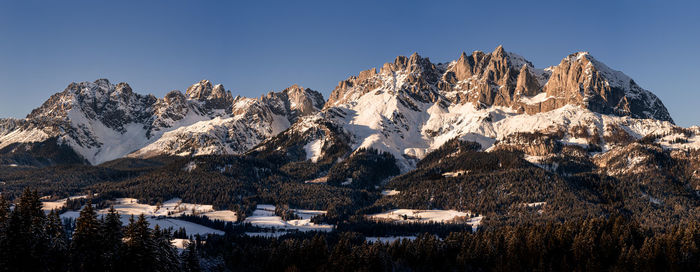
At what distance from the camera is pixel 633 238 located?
189250 millimetres

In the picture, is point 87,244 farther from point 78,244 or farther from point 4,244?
point 4,244

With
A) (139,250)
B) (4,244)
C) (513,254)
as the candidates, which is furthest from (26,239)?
(513,254)

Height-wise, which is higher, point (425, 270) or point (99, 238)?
point (99, 238)

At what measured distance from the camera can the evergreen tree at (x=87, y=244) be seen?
104125 millimetres

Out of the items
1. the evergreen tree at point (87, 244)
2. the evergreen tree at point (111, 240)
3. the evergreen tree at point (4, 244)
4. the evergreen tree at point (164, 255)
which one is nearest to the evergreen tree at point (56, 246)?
the evergreen tree at point (87, 244)

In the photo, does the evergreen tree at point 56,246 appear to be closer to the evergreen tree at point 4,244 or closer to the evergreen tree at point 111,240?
the evergreen tree at point 4,244

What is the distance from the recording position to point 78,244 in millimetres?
104562

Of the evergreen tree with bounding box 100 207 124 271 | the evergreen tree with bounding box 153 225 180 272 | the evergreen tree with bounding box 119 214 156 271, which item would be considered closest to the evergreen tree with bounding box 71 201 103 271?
the evergreen tree with bounding box 100 207 124 271

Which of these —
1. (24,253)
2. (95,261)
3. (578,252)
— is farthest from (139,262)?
(578,252)

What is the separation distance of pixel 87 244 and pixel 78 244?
5.39 ft

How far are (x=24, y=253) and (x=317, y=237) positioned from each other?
319ft

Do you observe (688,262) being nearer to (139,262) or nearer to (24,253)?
(139,262)

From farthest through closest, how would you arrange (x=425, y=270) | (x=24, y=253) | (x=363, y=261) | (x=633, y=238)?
(x=633, y=238)
(x=425, y=270)
(x=363, y=261)
(x=24, y=253)

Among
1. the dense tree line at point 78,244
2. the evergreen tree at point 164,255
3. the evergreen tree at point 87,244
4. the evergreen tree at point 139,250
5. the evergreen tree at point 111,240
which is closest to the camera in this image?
the dense tree line at point 78,244
